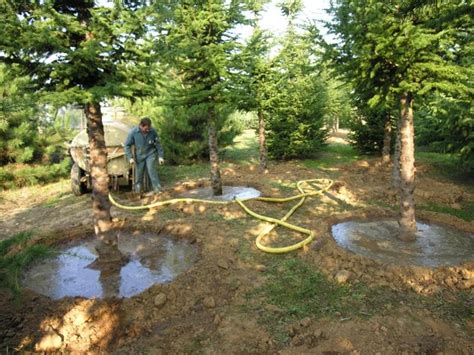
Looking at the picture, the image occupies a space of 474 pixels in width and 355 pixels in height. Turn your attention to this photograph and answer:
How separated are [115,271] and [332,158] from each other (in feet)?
39.4

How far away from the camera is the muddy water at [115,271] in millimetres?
4961

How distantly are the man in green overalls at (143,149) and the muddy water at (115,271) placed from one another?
2.97m

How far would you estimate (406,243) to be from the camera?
5934 millimetres

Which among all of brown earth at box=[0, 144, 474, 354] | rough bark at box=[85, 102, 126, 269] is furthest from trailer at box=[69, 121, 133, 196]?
rough bark at box=[85, 102, 126, 269]

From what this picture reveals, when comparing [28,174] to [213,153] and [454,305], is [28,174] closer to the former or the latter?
[213,153]

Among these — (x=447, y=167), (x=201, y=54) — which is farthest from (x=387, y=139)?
(x=201, y=54)

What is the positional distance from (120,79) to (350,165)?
34.3 ft

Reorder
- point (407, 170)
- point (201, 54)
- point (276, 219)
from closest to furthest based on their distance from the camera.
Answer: point (407, 170) < point (276, 219) < point (201, 54)

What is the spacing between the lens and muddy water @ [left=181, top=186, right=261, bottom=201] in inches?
363

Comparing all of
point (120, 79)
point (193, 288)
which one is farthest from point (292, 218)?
point (120, 79)

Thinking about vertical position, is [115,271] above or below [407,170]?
below

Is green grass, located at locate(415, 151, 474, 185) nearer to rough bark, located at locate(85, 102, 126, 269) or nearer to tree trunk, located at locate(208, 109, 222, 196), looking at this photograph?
tree trunk, located at locate(208, 109, 222, 196)

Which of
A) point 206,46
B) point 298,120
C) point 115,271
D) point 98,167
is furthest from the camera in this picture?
point 298,120

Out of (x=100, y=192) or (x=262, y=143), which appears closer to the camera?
(x=100, y=192)
